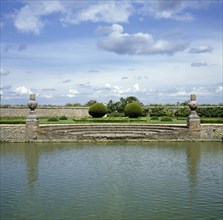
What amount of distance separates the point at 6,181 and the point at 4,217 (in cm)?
358

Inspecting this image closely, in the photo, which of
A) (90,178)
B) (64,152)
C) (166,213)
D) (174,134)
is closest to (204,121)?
(174,134)

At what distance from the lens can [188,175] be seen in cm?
1238

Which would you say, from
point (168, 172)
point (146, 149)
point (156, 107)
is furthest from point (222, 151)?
point (156, 107)

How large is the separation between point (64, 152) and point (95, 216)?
9909 mm

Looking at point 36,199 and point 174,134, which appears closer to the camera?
point 36,199

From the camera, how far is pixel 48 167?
13.9 meters

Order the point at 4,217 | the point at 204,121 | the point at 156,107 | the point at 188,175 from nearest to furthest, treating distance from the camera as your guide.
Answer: the point at 4,217 → the point at 188,175 → the point at 204,121 → the point at 156,107

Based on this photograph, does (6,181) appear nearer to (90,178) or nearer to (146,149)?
(90,178)

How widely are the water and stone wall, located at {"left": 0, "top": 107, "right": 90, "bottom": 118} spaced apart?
76.3ft

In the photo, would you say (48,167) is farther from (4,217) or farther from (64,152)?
(4,217)

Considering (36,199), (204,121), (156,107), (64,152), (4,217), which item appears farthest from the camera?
(156,107)

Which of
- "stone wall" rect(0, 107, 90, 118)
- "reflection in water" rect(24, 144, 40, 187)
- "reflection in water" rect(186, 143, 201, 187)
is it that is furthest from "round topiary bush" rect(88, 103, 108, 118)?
"reflection in water" rect(186, 143, 201, 187)

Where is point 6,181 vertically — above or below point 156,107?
below

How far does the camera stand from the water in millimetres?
8500
